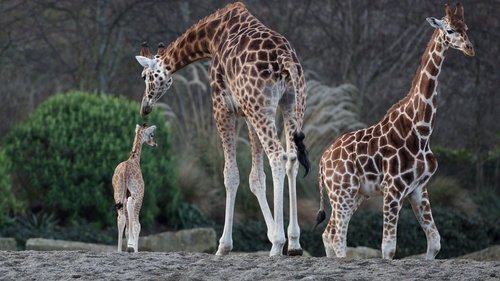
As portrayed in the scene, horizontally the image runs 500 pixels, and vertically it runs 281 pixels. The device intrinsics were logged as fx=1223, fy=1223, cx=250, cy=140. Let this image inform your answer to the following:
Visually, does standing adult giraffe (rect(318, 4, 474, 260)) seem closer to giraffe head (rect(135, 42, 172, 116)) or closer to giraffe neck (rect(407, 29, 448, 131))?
giraffe neck (rect(407, 29, 448, 131))

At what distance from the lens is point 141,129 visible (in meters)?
9.48

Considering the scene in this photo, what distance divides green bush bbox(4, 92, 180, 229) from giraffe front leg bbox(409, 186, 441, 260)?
805 cm

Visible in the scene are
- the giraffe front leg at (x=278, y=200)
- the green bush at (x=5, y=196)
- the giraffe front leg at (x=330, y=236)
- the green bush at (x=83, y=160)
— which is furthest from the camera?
the green bush at (x=83, y=160)

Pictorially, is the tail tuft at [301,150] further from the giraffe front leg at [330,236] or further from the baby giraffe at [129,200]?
the baby giraffe at [129,200]

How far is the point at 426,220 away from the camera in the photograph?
8562mm

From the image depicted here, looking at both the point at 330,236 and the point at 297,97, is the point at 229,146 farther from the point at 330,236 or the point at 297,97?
→ the point at 330,236

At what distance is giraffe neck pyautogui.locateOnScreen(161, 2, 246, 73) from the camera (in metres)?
9.62

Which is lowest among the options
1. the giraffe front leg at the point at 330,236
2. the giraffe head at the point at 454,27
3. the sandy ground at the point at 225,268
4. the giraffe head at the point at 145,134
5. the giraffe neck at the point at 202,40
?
the sandy ground at the point at 225,268

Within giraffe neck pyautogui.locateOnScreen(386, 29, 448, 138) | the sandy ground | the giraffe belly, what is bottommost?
the sandy ground

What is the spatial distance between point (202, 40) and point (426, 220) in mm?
2420

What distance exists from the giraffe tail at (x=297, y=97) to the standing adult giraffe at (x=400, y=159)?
1.78 ft

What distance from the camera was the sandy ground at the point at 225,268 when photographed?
7.75 meters

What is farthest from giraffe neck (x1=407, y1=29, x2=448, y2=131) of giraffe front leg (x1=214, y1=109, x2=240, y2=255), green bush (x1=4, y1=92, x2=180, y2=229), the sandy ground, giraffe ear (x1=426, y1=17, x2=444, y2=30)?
green bush (x1=4, y1=92, x2=180, y2=229)

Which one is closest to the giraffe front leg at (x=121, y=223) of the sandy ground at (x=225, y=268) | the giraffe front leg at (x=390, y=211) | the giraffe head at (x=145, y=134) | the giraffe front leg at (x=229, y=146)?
the sandy ground at (x=225, y=268)
